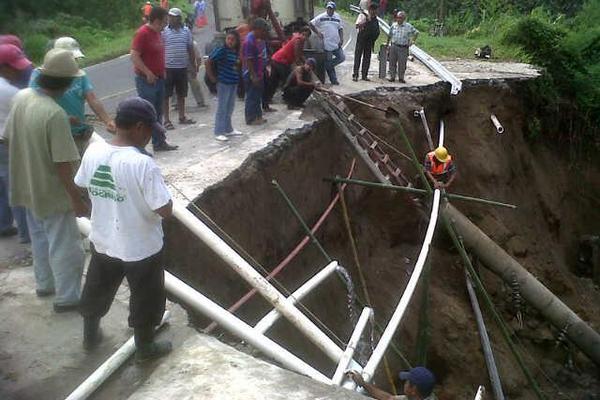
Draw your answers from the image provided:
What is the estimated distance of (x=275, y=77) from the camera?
382 inches

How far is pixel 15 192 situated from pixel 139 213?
3.74 feet

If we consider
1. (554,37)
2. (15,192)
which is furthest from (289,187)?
(554,37)

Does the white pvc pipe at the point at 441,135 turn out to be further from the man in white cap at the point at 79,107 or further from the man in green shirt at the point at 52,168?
the man in green shirt at the point at 52,168

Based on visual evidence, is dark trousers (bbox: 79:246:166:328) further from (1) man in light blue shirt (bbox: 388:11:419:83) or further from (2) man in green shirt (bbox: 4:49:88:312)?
(1) man in light blue shirt (bbox: 388:11:419:83)

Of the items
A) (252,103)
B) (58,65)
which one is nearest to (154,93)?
(252,103)

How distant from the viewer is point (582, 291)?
39.4 feet

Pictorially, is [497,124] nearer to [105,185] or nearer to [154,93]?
[154,93]

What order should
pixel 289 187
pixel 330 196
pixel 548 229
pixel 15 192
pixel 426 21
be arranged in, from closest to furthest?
pixel 15 192 → pixel 289 187 → pixel 330 196 → pixel 548 229 → pixel 426 21

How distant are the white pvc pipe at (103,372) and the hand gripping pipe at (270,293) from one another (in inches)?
36.7

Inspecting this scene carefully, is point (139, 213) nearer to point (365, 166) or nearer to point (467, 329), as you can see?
point (365, 166)

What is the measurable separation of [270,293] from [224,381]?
36.9 inches

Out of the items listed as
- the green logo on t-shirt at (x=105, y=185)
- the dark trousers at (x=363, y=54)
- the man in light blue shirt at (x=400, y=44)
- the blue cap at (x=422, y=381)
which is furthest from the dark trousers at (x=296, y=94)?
the green logo on t-shirt at (x=105, y=185)

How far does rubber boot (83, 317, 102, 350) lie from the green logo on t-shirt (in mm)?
828

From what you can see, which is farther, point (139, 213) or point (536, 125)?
point (536, 125)
